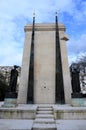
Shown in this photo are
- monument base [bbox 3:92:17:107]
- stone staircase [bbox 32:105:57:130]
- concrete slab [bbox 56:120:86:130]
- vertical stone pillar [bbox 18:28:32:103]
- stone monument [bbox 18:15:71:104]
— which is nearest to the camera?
concrete slab [bbox 56:120:86:130]

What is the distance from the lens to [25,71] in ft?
40.5

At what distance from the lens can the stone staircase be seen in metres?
5.87

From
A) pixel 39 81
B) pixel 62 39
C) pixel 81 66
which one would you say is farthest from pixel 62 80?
pixel 81 66

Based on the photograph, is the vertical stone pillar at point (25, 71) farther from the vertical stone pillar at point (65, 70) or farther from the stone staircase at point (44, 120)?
the stone staircase at point (44, 120)

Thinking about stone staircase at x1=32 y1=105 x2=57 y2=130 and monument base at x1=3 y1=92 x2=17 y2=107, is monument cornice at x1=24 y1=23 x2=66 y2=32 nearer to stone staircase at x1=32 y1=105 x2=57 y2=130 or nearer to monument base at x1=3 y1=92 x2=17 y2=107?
monument base at x1=3 y1=92 x2=17 y2=107

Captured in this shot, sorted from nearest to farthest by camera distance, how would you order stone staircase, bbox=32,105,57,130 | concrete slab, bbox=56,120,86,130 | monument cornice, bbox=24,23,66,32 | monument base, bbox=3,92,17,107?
1. concrete slab, bbox=56,120,86,130
2. stone staircase, bbox=32,105,57,130
3. monument base, bbox=3,92,17,107
4. monument cornice, bbox=24,23,66,32

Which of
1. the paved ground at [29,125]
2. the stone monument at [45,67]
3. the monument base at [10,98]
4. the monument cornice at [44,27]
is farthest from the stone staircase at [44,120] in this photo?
the monument cornice at [44,27]

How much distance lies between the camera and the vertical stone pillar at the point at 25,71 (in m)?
11.8

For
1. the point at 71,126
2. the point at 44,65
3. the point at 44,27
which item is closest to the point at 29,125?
the point at 71,126

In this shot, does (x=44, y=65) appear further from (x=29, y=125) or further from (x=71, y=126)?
(x=71, y=126)

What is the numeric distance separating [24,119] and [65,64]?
5806mm

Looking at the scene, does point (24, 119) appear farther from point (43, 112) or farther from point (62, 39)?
point (62, 39)

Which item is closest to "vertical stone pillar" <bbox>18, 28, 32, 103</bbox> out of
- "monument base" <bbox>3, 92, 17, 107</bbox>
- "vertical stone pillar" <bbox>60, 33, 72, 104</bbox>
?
"monument base" <bbox>3, 92, 17, 107</bbox>

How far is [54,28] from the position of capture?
13.2 meters
